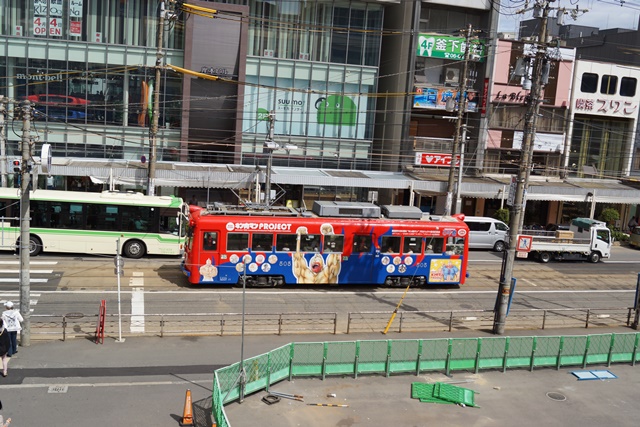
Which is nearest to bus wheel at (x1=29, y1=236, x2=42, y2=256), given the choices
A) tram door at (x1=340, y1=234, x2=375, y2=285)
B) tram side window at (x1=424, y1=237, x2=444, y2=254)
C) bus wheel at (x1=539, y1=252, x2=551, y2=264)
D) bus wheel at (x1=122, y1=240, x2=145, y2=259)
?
bus wheel at (x1=122, y1=240, x2=145, y2=259)

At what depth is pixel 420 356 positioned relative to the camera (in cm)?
1691

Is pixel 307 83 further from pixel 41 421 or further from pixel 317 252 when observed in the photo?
pixel 41 421

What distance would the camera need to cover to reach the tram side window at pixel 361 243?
82.0 feet

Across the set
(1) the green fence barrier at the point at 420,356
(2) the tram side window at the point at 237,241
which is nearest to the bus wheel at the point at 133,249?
(2) the tram side window at the point at 237,241

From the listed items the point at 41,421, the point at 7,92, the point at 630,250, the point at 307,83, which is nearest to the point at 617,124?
the point at 630,250

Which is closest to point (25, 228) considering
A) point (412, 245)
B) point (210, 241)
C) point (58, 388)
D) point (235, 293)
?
point (58, 388)

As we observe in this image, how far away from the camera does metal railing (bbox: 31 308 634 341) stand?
18.6m

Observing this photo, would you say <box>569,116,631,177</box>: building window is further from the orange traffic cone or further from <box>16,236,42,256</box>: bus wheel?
the orange traffic cone

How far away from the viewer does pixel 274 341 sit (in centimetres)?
1869

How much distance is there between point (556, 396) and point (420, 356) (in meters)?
3.68

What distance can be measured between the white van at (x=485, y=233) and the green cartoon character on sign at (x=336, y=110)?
1223 centimetres

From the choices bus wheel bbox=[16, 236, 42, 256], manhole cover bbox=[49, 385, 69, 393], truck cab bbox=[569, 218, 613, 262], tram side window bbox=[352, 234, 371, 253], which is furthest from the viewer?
truck cab bbox=[569, 218, 613, 262]

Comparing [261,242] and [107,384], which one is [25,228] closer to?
[107,384]

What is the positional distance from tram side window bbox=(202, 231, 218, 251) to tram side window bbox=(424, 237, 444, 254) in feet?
28.6
